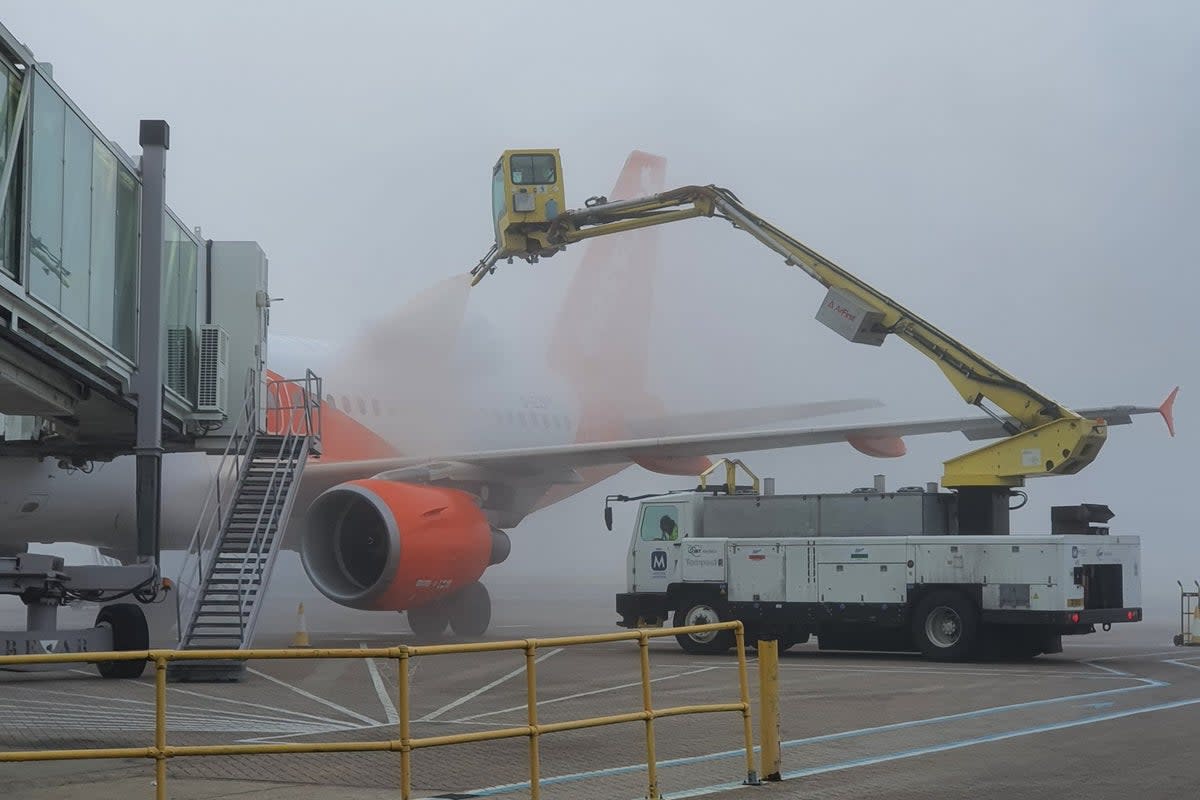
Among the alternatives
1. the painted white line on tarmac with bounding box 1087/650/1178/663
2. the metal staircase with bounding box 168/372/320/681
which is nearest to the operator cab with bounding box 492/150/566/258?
the metal staircase with bounding box 168/372/320/681

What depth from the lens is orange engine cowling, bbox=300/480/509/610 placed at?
1579 cm

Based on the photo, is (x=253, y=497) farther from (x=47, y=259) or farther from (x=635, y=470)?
(x=635, y=470)

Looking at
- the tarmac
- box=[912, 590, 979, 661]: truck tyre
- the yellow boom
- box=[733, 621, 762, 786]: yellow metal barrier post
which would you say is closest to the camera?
the tarmac

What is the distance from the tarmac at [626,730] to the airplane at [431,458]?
8.95 ft

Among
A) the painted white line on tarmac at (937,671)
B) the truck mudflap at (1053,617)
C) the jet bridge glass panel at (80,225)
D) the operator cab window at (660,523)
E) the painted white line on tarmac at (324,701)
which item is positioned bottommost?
the painted white line on tarmac at (937,671)

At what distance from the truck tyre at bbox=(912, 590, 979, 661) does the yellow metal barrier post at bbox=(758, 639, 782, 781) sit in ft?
24.9

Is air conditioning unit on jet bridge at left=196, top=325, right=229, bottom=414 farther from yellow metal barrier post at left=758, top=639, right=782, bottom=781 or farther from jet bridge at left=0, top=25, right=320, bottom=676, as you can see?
yellow metal barrier post at left=758, top=639, right=782, bottom=781

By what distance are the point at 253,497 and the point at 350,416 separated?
5.81 m

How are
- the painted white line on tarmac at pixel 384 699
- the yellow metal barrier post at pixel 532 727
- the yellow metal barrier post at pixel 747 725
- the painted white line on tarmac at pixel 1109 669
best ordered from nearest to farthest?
the yellow metal barrier post at pixel 532 727 < the yellow metal barrier post at pixel 747 725 < the painted white line on tarmac at pixel 384 699 < the painted white line on tarmac at pixel 1109 669

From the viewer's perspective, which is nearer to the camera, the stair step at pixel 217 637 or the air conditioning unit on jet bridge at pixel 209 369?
the stair step at pixel 217 637

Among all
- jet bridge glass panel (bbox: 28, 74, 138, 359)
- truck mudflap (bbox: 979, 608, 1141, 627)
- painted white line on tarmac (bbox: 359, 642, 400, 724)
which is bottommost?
painted white line on tarmac (bbox: 359, 642, 400, 724)

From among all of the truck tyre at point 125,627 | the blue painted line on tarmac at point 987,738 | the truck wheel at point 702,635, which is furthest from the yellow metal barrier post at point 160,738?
the truck wheel at point 702,635

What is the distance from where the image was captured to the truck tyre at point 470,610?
62.7 feet

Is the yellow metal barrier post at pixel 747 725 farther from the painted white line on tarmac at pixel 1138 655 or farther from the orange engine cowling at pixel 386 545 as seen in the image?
the painted white line on tarmac at pixel 1138 655
